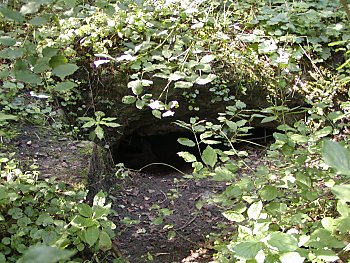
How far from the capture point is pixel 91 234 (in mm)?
1614

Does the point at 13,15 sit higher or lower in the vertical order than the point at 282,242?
higher

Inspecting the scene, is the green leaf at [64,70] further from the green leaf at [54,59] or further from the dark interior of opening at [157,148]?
the dark interior of opening at [157,148]

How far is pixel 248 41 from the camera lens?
3375 mm

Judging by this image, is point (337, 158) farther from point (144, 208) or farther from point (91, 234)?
point (144, 208)

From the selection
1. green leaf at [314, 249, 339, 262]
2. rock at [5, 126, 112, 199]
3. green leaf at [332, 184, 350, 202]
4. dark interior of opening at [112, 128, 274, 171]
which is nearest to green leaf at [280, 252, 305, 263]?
green leaf at [314, 249, 339, 262]

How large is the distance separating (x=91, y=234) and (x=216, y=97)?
207cm

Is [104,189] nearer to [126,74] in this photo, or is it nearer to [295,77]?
[126,74]

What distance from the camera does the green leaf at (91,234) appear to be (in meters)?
1.60

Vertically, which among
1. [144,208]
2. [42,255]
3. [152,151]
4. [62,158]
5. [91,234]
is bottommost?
[152,151]

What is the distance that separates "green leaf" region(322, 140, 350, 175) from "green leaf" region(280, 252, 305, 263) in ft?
2.13

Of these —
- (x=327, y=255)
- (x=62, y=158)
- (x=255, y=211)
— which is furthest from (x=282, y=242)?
(x=62, y=158)

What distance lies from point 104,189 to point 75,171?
0.43 m

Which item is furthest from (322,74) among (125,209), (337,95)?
(125,209)

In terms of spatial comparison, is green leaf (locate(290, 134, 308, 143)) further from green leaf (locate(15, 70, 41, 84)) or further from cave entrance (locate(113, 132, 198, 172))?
cave entrance (locate(113, 132, 198, 172))
